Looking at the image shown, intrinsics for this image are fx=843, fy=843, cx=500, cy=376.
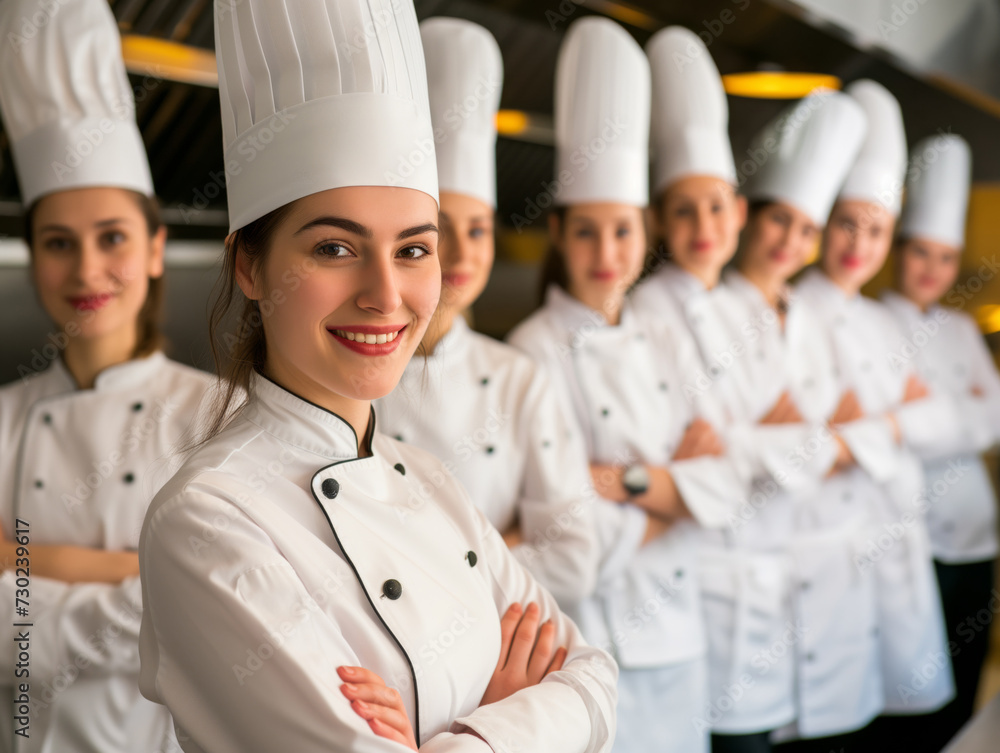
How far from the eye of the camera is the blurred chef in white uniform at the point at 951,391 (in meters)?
3.13

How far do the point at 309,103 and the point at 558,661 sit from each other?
2.40 ft

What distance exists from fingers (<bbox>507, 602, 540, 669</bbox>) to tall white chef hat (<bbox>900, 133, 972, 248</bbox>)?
2683mm

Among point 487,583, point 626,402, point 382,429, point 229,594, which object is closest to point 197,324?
point 382,429

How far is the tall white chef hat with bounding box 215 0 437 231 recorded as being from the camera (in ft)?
2.96

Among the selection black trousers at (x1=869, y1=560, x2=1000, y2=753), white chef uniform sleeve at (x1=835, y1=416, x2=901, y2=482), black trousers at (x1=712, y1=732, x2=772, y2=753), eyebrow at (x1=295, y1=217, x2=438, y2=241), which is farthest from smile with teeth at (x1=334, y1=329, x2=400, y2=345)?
black trousers at (x1=869, y1=560, x2=1000, y2=753)

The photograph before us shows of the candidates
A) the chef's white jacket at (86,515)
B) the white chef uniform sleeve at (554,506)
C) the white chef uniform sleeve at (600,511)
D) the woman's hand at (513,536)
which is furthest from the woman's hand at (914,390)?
the chef's white jacket at (86,515)

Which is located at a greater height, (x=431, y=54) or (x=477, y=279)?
(x=431, y=54)

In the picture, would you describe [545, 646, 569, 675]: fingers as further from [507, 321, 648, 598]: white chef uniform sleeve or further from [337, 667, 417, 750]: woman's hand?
[507, 321, 648, 598]: white chef uniform sleeve

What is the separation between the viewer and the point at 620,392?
186 cm

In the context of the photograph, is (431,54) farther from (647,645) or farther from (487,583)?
(647,645)

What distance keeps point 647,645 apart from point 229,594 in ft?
4.22

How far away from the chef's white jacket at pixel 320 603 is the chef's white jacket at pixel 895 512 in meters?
1.96

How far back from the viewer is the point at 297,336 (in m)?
0.90

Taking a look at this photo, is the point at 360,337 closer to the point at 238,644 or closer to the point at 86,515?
the point at 238,644
